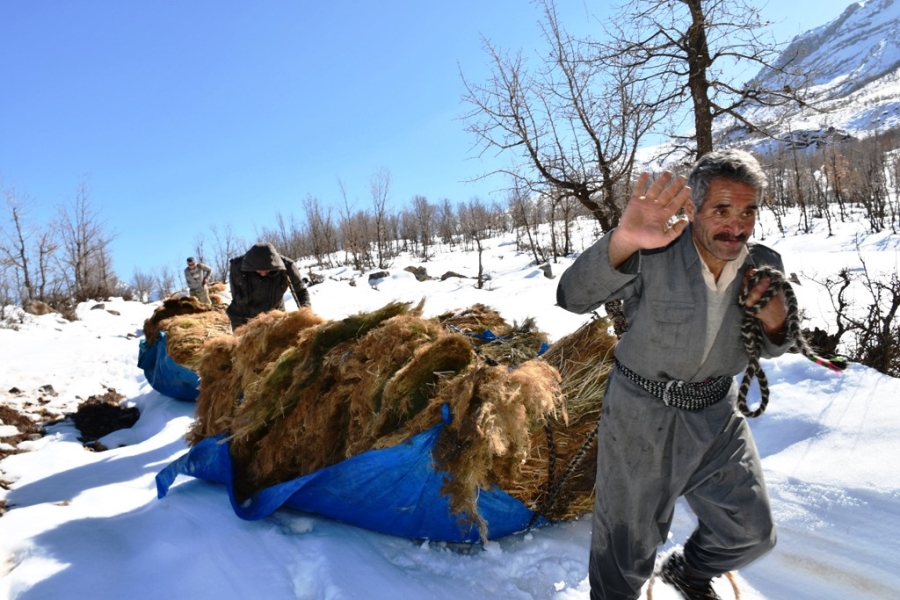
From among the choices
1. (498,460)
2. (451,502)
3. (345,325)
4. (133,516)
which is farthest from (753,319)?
(133,516)

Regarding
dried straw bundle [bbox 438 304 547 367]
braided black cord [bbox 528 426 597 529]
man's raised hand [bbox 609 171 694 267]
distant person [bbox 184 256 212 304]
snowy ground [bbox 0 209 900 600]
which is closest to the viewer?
man's raised hand [bbox 609 171 694 267]

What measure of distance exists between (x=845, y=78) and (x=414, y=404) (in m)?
9.37

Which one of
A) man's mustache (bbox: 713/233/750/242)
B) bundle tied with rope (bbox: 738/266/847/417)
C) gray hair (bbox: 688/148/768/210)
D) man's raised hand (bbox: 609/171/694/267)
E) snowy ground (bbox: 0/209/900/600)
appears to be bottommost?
snowy ground (bbox: 0/209/900/600)

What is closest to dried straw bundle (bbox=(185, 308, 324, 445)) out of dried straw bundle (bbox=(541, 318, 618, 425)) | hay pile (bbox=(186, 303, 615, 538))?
hay pile (bbox=(186, 303, 615, 538))

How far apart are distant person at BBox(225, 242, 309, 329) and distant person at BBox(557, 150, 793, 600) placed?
4.37m

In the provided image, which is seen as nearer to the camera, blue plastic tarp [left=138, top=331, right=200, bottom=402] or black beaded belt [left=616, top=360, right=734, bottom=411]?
black beaded belt [left=616, top=360, right=734, bottom=411]

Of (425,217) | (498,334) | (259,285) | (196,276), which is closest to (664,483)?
(498,334)

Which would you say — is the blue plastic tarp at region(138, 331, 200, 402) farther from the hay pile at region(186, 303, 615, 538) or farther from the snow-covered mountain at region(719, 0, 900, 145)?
the snow-covered mountain at region(719, 0, 900, 145)

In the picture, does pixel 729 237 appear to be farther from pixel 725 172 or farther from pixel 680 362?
pixel 680 362

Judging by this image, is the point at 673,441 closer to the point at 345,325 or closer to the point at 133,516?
the point at 345,325

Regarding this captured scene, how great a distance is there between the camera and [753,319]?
1.81 meters

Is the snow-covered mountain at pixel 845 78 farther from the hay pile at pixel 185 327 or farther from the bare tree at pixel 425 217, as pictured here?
the bare tree at pixel 425 217

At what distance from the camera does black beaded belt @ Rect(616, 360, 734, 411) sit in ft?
6.06

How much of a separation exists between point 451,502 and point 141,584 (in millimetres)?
1450
